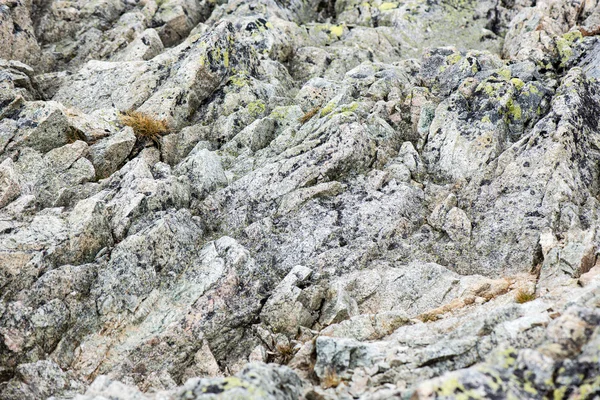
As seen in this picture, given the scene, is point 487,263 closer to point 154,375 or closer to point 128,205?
point 154,375

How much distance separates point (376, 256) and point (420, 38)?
22271 mm

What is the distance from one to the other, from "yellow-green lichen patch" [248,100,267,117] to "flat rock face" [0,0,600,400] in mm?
82

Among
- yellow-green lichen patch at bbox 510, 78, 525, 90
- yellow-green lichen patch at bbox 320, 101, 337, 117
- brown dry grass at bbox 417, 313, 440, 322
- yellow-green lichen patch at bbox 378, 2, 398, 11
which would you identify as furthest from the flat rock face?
yellow-green lichen patch at bbox 378, 2, 398, 11

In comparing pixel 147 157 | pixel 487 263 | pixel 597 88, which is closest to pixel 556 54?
pixel 597 88

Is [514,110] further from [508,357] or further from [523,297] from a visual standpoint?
[508,357]

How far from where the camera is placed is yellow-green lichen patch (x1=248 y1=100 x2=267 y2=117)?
75.9 ft

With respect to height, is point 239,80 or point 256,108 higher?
point 239,80

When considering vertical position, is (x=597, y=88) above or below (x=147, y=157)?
above

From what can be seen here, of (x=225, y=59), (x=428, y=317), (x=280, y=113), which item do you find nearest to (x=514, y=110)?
(x=280, y=113)

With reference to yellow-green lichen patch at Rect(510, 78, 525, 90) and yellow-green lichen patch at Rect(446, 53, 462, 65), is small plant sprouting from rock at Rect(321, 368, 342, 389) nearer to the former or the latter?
yellow-green lichen patch at Rect(510, 78, 525, 90)

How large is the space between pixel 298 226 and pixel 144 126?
9468 millimetres

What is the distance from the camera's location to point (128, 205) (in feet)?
56.4

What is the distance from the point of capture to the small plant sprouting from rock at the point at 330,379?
1127cm

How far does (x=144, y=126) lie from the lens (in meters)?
21.7
